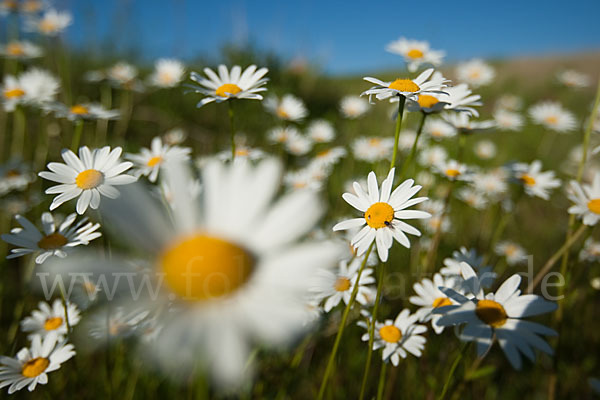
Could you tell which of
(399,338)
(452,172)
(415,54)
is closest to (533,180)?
(452,172)

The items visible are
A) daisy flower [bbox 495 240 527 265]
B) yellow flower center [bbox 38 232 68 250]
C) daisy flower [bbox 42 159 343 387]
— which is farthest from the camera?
daisy flower [bbox 495 240 527 265]

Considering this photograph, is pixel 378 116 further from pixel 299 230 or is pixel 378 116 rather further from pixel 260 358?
pixel 299 230

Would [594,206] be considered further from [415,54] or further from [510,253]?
[510,253]

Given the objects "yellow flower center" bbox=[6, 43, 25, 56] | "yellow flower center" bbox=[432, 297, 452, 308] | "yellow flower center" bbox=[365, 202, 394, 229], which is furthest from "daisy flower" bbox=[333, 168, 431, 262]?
"yellow flower center" bbox=[6, 43, 25, 56]

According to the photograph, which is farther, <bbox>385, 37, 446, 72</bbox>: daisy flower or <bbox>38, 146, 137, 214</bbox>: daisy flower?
<bbox>385, 37, 446, 72</bbox>: daisy flower

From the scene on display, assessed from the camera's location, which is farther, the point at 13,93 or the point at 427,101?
the point at 13,93

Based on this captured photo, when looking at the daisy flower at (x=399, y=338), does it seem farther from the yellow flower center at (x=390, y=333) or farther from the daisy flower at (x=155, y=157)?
the daisy flower at (x=155, y=157)

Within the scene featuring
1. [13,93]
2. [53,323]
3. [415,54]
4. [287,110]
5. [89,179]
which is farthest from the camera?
[287,110]

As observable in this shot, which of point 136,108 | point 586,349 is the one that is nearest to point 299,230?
point 586,349

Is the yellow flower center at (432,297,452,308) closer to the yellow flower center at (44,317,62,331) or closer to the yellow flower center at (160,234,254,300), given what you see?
the yellow flower center at (160,234,254,300)
